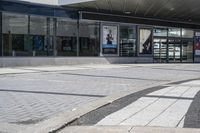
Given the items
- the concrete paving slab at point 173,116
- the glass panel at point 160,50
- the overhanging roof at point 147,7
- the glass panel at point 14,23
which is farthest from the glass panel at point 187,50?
the concrete paving slab at point 173,116

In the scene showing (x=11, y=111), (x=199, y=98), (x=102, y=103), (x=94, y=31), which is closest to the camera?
(x=11, y=111)

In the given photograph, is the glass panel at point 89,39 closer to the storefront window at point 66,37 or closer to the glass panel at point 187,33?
the storefront window at point 66,37

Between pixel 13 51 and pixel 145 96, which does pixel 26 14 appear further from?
pixel 145 96

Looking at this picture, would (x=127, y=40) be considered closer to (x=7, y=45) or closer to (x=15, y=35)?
(x=15, y=35)

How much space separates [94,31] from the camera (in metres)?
32.6

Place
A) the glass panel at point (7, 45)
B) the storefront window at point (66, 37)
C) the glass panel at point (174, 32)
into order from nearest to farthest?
the glass panel at point (7, 45) → the storefront window at point (66, 37) → the glass panel at point (174, 32)

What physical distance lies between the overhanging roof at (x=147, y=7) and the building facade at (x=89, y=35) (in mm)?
465

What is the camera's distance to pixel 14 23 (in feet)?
90.5

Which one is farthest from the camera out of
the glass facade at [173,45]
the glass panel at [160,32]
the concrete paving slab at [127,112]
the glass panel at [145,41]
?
the glass facade at [173,45]

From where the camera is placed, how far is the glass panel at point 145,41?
36375mm

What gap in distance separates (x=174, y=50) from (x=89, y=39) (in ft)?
34.5

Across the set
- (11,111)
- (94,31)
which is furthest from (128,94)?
(94,31)

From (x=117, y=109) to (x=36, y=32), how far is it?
20.0m

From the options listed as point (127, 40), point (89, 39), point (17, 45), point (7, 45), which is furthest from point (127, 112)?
point (127, 40)
